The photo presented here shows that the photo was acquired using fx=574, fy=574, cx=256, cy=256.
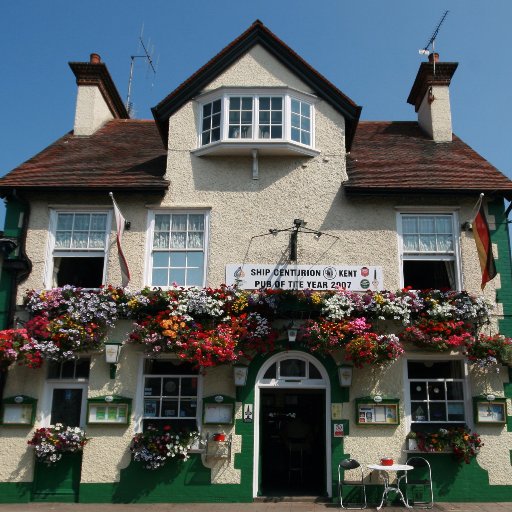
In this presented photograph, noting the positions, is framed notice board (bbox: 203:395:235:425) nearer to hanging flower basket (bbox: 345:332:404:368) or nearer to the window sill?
hanging flower basket (bbox: 345:332:404:368)

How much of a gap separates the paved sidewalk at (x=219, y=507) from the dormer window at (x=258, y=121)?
671 centimetres

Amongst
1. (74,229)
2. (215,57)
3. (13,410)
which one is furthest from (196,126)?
(13,410)

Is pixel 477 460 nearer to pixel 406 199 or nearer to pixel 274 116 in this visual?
pixel 406 199

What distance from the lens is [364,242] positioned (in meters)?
11.4

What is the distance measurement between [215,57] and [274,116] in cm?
185

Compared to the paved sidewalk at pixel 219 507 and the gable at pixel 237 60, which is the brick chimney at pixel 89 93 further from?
the paved sidewalk at pixel 219 507

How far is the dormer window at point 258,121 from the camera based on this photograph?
460 inches

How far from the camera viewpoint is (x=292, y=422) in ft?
39.1

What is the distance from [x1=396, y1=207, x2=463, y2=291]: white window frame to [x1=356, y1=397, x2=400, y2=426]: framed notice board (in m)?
2.26

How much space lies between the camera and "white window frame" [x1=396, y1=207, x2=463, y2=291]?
443 inches

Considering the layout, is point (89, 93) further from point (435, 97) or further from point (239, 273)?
point (435, 97)

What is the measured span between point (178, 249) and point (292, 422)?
4295 mm

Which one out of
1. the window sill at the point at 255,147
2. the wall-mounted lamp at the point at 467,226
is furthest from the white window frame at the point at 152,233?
the wall-mounted lamp at the point at 467,226

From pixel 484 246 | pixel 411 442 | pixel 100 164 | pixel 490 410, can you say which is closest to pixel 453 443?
pixel 411 442
